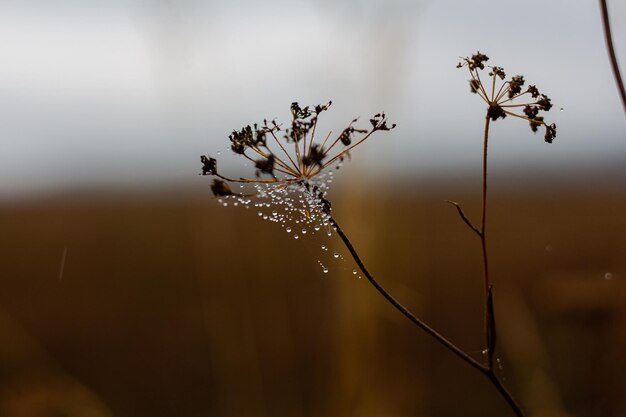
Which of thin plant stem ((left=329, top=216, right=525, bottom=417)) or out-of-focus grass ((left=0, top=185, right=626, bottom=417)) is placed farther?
out-of-focus grass ((left=0, top=185, right=626, bottom=417))

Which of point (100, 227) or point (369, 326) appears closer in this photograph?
point (369, 326)

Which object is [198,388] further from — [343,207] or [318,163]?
[318,163]

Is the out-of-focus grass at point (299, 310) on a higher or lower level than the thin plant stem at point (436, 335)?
lower

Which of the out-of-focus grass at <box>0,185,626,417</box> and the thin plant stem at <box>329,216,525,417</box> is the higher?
the thin plant stem at <box>329,216,525,417</box>

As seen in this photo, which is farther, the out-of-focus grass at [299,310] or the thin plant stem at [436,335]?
the out-of-focus grass at [299,310]

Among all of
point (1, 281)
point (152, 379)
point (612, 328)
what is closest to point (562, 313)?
point (612, 328)

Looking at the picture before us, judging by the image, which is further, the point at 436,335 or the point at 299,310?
the point at 299,310

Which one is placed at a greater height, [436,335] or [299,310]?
[436,335]

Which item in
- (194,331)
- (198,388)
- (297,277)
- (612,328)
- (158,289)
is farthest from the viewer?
(297,277)
